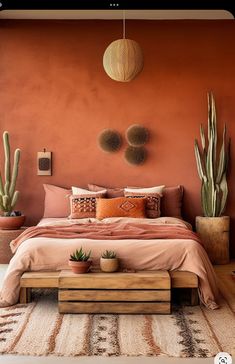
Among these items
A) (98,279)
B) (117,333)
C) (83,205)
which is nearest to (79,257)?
(98,279)

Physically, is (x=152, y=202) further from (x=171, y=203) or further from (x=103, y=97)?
(x=103, y=97)

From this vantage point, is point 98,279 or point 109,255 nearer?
point 98,279

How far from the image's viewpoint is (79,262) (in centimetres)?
481

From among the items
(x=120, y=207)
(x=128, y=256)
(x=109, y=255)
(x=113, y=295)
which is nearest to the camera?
(x=113, y=295)

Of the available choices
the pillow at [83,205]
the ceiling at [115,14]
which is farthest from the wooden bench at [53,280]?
the ceiling at [115,14]

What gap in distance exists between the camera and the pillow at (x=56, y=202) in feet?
24.1

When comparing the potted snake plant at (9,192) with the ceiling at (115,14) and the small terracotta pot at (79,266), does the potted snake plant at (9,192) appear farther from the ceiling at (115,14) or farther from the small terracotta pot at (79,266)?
the small terracotta pot at (79,266)

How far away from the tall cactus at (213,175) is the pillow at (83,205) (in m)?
1.41

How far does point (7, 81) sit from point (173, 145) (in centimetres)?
249

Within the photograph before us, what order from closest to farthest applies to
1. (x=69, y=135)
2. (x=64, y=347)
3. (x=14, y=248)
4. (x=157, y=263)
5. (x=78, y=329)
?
1. (x=64, y=347)
2. (x=78, y=329)
3. (x=157, y=263)
4. (x=14, y=248)
5. (x=69, y=135)

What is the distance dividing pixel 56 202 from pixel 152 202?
4.37 feet

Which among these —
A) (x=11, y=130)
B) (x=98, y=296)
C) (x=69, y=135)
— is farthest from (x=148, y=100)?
(x=98, y=296)

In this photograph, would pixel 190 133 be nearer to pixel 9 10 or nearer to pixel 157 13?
pixel 157 13

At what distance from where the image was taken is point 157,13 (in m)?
7.21
